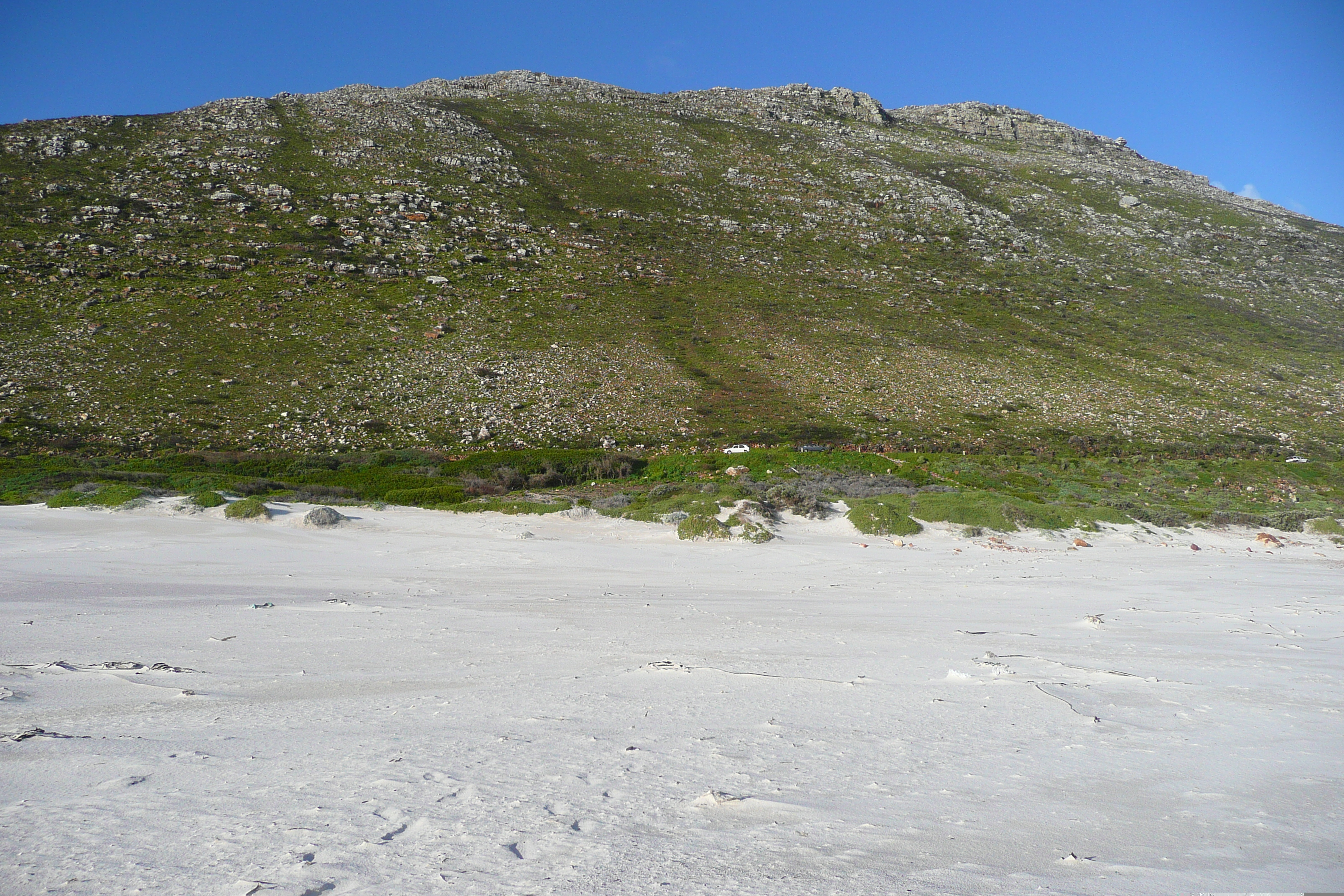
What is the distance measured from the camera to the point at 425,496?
19.0m

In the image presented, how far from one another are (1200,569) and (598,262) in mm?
46908

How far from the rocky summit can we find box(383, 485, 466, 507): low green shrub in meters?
10.5

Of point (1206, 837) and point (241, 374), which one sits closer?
point (1206, 837)

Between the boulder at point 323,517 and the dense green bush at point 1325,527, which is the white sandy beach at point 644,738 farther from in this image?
the dense green bush at point 1325,527

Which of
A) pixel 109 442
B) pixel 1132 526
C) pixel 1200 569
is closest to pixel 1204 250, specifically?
pixel 1132 526

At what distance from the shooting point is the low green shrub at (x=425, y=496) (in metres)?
18.6

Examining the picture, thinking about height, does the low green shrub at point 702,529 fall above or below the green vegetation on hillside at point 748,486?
below

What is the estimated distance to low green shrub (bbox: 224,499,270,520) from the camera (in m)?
14.0

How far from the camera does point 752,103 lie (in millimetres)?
97188

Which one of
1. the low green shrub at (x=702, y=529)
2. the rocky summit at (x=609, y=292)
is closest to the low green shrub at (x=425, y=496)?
the low green shrub at (x=702, y=529)

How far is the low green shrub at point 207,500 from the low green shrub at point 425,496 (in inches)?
172

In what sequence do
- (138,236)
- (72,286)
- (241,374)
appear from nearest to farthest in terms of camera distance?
(241,374) < (72,286) < (138,236)

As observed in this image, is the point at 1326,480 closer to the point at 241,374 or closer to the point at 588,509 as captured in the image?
the point at 588,509

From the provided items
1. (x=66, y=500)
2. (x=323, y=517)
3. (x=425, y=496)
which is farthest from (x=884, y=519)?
(x=66, y=500)
